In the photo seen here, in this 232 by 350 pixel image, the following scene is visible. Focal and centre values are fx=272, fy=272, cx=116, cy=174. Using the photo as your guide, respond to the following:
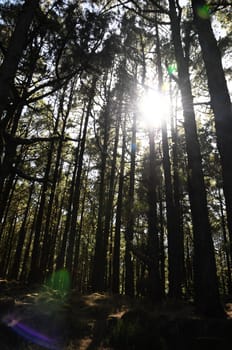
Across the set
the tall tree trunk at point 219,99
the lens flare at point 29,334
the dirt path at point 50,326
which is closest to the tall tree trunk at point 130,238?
the dirt path at point 50,326

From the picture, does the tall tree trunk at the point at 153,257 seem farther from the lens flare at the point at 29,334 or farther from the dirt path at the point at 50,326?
the lens flare at the point at 29,334

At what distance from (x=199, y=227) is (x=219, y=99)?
263 cm

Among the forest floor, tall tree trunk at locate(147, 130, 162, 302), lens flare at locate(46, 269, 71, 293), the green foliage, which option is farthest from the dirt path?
lens flare at locate(46, 269, 71, 293)

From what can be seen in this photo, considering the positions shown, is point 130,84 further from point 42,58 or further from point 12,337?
point 12,337

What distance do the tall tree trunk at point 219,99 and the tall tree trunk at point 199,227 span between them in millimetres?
681

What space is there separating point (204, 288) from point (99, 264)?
8556 millimetres

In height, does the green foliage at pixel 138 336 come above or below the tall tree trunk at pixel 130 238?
below

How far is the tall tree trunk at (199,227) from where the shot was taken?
16.8 feet

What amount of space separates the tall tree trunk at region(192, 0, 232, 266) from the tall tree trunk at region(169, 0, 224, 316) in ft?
2.23

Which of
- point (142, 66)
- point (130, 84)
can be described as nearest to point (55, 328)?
point (130, 84)

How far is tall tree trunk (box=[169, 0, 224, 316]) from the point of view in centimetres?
512

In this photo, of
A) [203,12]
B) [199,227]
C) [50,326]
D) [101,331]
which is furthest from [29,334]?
[203,12]

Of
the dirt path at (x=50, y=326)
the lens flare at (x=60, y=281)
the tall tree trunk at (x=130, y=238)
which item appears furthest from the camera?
the tall tree trunk at (x=130, y=238)

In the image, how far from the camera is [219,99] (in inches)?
211
